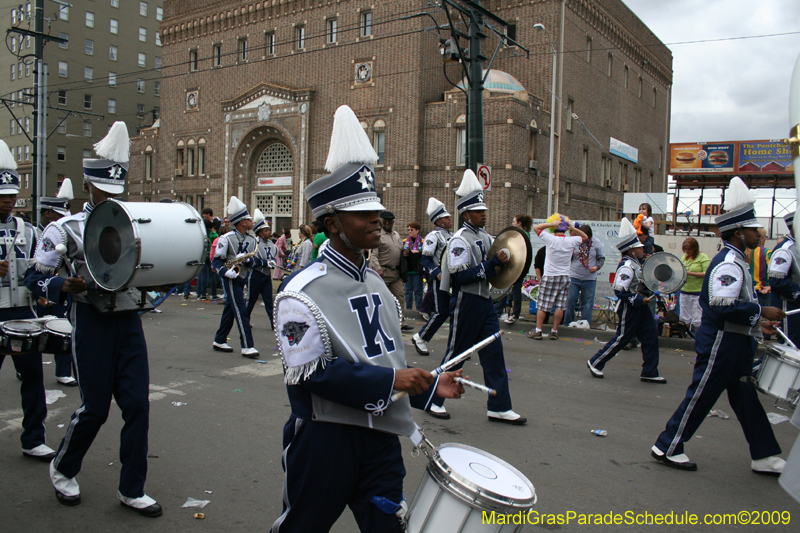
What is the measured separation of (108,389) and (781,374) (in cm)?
447

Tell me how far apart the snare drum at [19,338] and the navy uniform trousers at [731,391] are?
189 inches

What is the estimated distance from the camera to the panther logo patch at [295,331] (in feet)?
7.14

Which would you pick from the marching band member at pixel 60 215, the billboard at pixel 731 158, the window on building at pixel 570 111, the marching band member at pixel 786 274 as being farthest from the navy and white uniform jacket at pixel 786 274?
the billboard at pixel 731 158

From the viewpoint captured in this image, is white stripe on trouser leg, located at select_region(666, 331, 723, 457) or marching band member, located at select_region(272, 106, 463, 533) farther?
white stripe on trouser leg, located at select_region(666, 331, 723, 457)

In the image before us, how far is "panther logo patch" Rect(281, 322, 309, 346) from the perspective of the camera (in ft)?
7.14

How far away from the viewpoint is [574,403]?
21.5 feet

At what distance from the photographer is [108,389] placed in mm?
3674

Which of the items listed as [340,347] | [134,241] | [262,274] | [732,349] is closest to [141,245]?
[134,241]

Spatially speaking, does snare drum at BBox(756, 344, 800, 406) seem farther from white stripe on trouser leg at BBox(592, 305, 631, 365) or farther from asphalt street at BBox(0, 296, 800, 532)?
white stripe on trouser leg at BBox(592, 305, 631, 365)

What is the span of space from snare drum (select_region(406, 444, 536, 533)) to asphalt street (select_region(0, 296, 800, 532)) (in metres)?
1.66

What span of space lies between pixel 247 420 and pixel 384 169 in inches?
983

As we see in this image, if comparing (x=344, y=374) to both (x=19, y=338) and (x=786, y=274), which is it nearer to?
(x=19, y=338)

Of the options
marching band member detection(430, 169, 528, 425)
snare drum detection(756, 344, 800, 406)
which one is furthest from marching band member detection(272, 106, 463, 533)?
marching band member detection(430, 169, 528, 425)

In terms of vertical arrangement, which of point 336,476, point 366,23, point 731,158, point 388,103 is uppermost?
point 366,23
